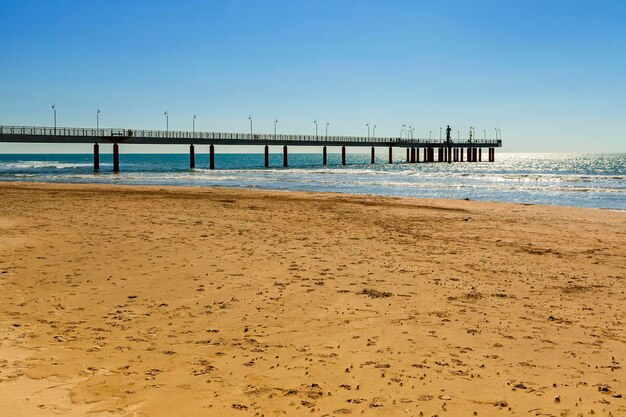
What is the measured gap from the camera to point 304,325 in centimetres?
684

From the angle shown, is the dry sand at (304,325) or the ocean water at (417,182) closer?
the dry sand at (304,325)

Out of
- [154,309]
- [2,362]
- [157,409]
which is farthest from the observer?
[154,309]

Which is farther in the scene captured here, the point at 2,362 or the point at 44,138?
the point at 44,138

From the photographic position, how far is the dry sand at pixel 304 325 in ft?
15.9

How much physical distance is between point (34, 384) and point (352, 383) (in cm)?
286

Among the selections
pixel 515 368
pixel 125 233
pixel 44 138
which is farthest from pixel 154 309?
pixel 44 138

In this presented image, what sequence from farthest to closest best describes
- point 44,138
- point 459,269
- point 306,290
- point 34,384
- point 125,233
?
point 44,138 < point 125,233 < point 459,269 < point 306,290 < point 34,384

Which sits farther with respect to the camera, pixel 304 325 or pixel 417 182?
pixel 417 182

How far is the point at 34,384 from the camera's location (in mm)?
4969

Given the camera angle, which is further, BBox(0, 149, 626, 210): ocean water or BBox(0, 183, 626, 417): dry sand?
BBox(0, 149, 626, 210): ocean water

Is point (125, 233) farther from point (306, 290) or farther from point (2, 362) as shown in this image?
point (2, 362)

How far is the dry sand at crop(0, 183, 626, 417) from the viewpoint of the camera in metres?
4.84

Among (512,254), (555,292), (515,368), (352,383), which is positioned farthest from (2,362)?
(512,254)

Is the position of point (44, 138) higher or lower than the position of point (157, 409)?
higher
